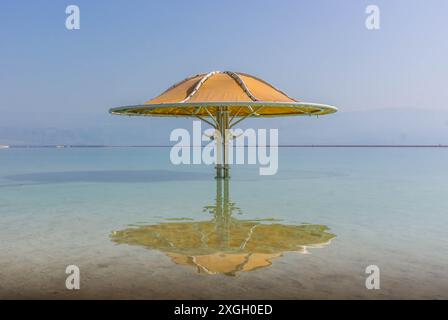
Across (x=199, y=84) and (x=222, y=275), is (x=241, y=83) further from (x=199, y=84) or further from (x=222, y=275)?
(x=222, y=275)

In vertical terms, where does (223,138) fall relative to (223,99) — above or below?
below

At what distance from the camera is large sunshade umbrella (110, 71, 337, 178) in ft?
72.4

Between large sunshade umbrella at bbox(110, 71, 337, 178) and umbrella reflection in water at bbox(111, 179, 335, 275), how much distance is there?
9.47 metres

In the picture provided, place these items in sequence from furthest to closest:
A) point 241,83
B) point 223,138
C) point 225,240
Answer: point 223,138, point 241,83, point 225,240

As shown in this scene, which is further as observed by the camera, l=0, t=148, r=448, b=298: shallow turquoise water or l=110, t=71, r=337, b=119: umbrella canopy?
l=110, t=71, r=337, b=119: umbrella canopy

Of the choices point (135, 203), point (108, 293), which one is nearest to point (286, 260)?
point (108, 293)

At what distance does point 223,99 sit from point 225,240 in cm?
1304

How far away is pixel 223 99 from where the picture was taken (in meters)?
22.5

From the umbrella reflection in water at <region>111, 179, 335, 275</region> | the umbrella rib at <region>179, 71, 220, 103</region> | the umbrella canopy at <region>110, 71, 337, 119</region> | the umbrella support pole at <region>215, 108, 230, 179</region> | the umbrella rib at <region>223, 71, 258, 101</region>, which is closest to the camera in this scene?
the umbrella reflection in water at <region>111, 179, 335, 275</region>

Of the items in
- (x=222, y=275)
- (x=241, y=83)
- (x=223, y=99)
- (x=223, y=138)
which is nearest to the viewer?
(x=222, y=275)

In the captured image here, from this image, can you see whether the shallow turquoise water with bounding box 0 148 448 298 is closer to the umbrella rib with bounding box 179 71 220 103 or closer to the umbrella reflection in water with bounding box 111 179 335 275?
the umbrella reflection in water with bounding box 111 179 335 275

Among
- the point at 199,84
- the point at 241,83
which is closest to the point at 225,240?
the point at 241,83

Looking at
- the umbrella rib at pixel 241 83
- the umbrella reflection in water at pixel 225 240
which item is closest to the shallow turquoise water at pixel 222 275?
the umbrella reflection in water at pixel 225 240

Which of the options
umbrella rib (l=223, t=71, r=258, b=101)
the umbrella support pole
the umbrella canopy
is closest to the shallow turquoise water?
the umbrella canopy
